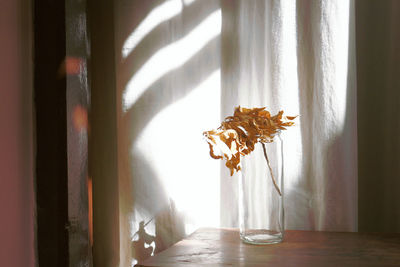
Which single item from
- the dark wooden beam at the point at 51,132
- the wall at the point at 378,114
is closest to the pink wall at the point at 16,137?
the dark wooden beam at the point at 51,132

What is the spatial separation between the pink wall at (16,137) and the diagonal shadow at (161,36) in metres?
0.34

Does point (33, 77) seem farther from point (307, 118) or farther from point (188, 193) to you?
point (307, 118)

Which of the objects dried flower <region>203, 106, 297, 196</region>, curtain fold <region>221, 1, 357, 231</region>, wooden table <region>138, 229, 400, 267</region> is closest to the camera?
wooden table <region>138, 229, 400, 267</region>

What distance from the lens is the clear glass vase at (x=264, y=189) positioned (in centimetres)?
128

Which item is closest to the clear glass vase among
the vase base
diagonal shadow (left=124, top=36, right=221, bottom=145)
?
the vase base

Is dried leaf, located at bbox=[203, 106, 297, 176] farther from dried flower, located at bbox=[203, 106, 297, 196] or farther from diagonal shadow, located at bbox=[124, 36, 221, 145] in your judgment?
diagonal shadow, located at bbox=[124, 36, 221, 145]

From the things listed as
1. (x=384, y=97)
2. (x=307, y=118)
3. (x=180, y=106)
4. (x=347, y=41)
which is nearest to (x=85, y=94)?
(x=180, y=106)

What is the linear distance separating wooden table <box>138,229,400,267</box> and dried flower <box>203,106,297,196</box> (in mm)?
221

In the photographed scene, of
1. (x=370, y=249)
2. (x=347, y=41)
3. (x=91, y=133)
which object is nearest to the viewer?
(x=370, y=249)

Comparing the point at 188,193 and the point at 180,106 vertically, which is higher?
the point at 180,106

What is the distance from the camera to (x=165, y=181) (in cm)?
162

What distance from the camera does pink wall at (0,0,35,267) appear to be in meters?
1.51

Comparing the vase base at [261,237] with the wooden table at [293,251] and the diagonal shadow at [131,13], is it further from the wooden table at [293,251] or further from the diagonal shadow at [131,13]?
the diagonal shadow at [131,13]

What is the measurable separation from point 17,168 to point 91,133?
297mm
